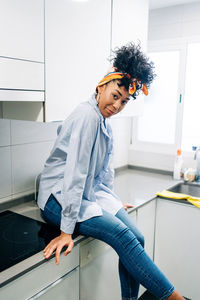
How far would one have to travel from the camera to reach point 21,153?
161 cm

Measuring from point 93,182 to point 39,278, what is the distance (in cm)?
49

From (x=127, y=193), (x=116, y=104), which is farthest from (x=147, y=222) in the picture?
(x=116, y=104)

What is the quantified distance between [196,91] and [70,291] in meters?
1.67

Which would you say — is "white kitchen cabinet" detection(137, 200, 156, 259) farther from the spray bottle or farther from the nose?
the nose

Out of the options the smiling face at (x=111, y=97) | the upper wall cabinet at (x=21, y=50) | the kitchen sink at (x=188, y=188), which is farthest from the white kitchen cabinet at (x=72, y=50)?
the kitchen sink at (x=188, y=188)

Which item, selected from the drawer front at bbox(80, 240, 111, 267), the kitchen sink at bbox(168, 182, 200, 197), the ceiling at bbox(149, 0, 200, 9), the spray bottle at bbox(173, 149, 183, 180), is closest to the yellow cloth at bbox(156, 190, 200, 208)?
the kitchen sink at bbox(168, 182, 200, 197)

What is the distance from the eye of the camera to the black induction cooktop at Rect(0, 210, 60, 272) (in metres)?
1.09

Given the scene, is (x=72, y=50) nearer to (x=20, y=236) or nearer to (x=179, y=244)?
(x=20, y=236)

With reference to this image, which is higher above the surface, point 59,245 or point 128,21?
point 128,21

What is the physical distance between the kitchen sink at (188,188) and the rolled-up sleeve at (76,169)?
3.55 ft

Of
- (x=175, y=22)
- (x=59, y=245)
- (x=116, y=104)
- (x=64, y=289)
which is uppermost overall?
(x=175, y=22)

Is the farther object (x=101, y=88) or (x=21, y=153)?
(x=21, y=153)

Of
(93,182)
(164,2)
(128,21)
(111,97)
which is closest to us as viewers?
(111,97)

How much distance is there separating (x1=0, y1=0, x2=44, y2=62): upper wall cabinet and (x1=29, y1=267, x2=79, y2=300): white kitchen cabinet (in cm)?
88
